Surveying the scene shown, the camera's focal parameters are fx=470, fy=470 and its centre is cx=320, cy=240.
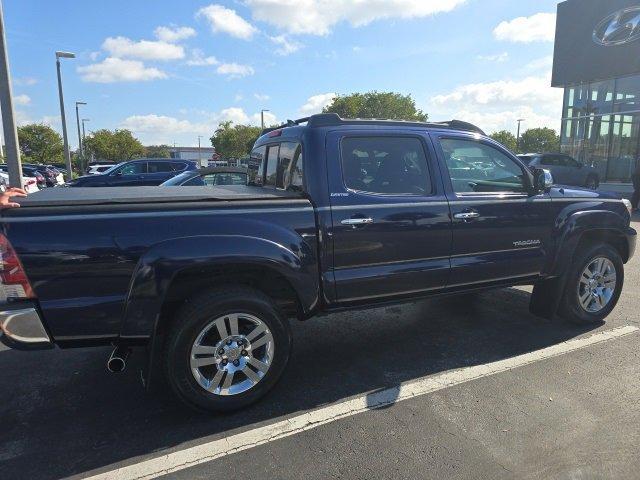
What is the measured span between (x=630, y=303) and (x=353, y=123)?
405cm

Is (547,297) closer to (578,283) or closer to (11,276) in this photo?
(578,283)

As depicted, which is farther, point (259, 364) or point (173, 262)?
point (259, 364)

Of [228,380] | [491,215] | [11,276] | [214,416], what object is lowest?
[214,416]

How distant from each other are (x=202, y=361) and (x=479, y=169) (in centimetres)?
276

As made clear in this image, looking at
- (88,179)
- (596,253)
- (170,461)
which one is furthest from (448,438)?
(88,179)

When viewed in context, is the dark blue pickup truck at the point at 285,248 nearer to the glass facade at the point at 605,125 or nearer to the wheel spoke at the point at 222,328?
the wheel spoke at the point at 222,328

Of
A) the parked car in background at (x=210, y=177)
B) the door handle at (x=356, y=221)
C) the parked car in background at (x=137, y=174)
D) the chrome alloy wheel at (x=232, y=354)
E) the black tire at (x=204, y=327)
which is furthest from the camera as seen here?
the parked car in background at (x=137, y=174)

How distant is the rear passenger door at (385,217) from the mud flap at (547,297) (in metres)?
1.42

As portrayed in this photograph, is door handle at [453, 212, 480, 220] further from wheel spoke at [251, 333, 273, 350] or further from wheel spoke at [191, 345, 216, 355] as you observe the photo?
wheel spoke at [191, 345, 216, 355]

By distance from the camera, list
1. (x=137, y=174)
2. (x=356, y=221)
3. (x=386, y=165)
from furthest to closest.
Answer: (x=137, y=174) → (x=386, y=165) → (x=356, y=221)

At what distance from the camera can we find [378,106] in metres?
44.3

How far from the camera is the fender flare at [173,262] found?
2777mm

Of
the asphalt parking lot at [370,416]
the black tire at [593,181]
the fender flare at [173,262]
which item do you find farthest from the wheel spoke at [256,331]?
the black tire at [593,181]

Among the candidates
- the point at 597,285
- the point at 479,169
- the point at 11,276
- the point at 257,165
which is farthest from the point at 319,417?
the point at 597,285
